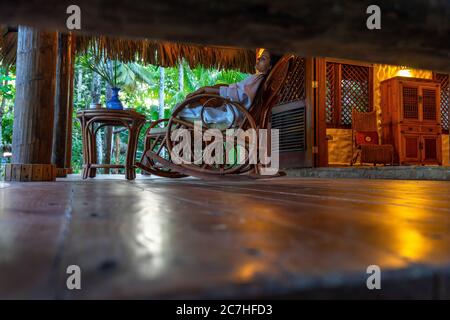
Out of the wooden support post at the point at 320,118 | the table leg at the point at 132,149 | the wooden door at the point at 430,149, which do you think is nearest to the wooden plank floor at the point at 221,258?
the table leg at the point at 132,149

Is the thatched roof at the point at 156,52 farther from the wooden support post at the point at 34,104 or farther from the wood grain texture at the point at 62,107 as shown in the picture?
the wooden support post at the point at 34,104

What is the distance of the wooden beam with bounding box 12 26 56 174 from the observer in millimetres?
2330

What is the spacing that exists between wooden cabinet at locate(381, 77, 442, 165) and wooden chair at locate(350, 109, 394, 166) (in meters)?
0.41

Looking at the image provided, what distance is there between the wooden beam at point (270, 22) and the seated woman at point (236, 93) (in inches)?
92.6

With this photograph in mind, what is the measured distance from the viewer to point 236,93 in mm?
2957

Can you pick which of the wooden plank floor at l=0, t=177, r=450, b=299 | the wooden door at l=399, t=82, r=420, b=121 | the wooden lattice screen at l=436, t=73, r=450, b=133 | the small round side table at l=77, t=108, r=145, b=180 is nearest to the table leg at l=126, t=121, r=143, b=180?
the small round side table at l=77, t=108, r=145, b=180

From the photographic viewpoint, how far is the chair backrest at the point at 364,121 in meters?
6.54

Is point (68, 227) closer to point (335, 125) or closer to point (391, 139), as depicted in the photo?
point (335, 125)

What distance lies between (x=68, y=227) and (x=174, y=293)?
0.84 ft

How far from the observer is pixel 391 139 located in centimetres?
691

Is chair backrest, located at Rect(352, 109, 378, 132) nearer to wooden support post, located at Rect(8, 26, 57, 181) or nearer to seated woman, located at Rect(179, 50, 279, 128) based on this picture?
seated woman, located at Rect(179, 50, 279, 128)

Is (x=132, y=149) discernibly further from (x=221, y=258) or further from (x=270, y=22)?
(x=221, y=258)

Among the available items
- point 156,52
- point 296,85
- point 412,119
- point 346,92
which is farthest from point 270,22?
point 412,119

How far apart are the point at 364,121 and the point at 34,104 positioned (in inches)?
213
